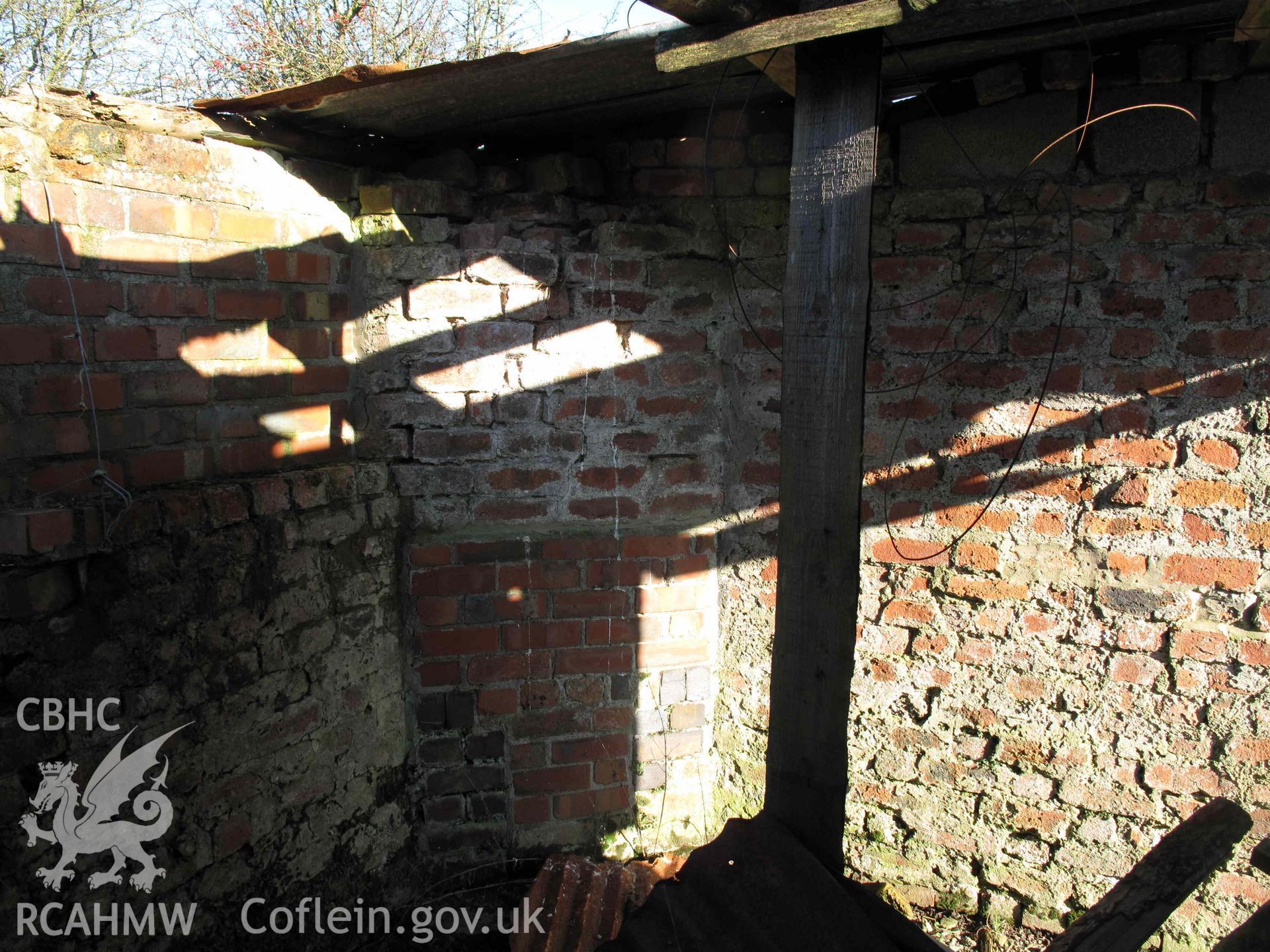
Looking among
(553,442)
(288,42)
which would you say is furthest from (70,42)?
(553,442)

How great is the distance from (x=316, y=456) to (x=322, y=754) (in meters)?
0.84

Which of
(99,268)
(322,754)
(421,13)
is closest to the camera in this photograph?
(99,268)

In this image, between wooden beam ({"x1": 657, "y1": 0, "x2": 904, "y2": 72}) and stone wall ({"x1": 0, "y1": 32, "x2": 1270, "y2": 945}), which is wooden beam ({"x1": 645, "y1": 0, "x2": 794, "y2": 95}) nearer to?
wooden beam ({"x1": 657, "y1": 0, "x2": 904, "y2": 72})

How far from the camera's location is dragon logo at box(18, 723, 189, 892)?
1839mm

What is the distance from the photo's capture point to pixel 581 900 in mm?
2584

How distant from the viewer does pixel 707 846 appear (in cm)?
180

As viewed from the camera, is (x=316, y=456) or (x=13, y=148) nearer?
(x=13, y=148)

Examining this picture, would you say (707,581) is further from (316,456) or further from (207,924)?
(207,924)

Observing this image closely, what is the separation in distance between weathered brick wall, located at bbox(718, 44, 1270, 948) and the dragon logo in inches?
76.5

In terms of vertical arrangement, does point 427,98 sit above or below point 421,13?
below

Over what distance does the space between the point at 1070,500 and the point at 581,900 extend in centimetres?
182

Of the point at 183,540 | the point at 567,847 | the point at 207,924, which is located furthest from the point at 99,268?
the point at 567,847

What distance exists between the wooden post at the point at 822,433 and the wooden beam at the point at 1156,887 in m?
0.47

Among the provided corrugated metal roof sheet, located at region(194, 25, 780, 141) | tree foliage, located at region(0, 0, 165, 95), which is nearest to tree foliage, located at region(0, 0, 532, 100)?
tree foliage, located at region(0, 0, 165, 95)
